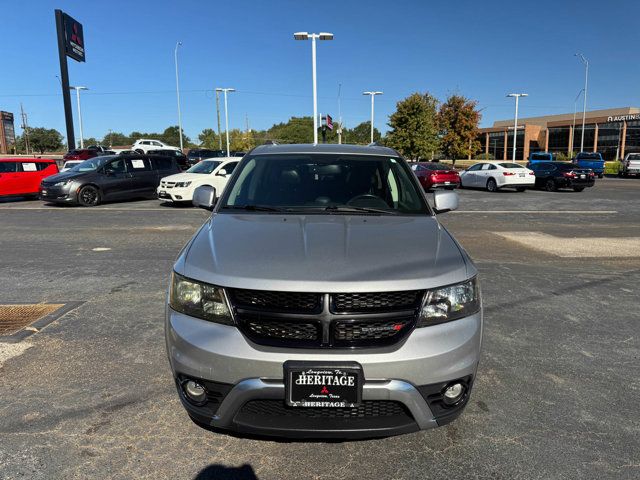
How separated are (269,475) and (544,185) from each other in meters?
24.4

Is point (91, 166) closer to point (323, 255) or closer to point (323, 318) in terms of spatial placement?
point (323, 255)

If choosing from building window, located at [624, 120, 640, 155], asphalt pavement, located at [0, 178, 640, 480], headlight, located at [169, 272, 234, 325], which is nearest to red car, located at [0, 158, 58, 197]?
asphalt pavement, located at [0, 178, 640, 480]

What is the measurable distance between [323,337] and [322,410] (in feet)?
1.16

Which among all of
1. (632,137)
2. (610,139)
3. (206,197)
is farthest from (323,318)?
(610,139)

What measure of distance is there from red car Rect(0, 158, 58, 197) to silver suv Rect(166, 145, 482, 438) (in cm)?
1749

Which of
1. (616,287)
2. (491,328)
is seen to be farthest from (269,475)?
(616,287)

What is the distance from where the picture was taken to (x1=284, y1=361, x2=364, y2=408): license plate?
7.49ft

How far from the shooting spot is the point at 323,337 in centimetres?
235

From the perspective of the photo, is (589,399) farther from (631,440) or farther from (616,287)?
(616,287)

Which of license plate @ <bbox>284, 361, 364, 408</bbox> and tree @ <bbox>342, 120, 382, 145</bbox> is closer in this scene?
license plate @ <bbox>284, 361, 364, 408</bbox>

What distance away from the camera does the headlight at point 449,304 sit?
246 cm

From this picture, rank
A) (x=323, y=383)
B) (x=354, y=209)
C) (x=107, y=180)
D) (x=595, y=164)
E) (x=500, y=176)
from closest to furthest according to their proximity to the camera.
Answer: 1. (x=323, y=383)
2. (x=354, y=209)
3. (x=107, y=180)
4. (x=500, y=176)
5. (x=595, y=164)

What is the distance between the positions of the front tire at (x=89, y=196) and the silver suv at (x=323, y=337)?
14618 millimetres

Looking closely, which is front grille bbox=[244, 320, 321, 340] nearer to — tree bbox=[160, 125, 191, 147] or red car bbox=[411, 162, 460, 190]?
red car bbox=[411, 162, 460, 190]
